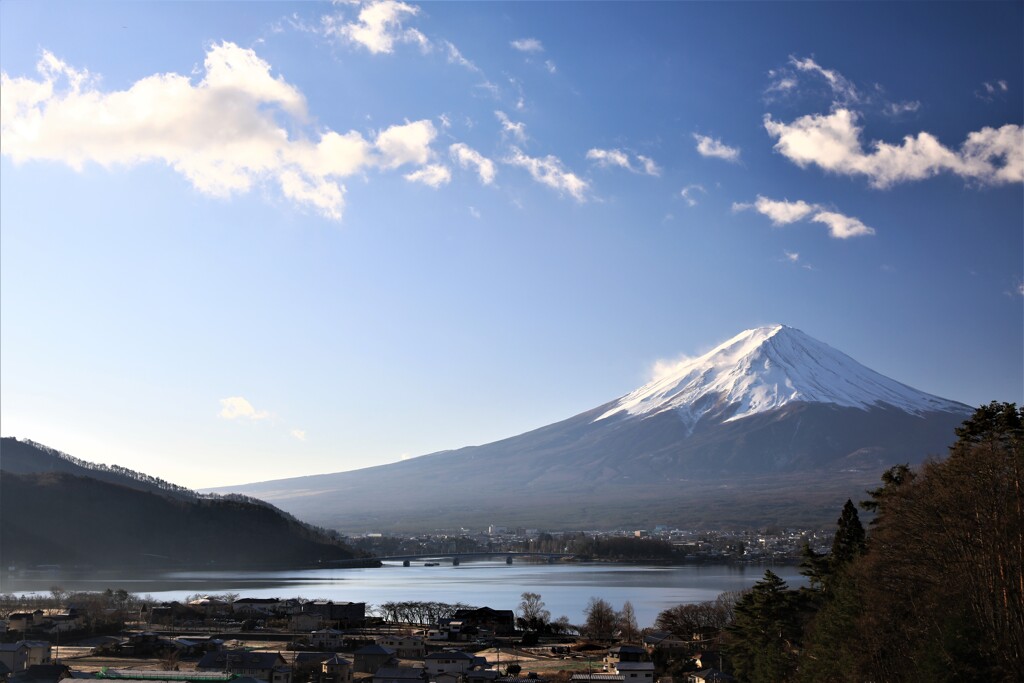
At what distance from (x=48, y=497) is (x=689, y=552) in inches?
1645

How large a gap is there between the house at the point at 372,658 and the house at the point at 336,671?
4.53ft

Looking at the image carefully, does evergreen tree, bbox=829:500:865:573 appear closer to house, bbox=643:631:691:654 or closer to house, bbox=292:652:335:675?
house, bbox=643:631:691:654

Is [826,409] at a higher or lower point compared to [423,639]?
higher

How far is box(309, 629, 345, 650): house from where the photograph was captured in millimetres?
25297

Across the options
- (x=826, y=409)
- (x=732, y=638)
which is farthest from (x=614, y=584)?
(x=826, y=409)

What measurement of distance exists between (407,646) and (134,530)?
159ft

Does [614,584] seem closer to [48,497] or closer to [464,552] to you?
[464,552]

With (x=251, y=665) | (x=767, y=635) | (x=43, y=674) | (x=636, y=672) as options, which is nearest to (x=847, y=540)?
(x=767, y=635)

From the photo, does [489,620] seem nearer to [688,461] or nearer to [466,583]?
[466,583]

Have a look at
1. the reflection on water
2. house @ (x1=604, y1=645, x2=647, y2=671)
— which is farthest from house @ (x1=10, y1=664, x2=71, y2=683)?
the reflection on water

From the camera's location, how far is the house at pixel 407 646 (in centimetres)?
2397

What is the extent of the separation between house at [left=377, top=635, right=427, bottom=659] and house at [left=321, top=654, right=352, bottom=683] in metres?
3.23

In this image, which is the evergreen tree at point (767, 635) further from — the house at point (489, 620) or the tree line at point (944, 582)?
the house at point (489, 620)

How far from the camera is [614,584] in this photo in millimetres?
48250
